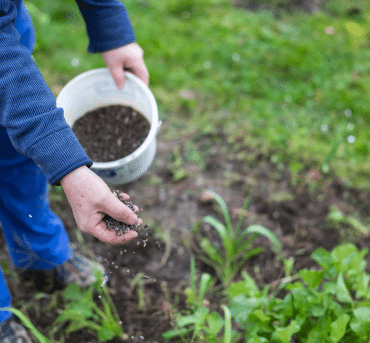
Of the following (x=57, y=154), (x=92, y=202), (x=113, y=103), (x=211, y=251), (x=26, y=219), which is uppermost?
(x=57, y=154)

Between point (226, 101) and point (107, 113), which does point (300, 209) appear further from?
point (107, 113)

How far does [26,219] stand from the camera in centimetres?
131

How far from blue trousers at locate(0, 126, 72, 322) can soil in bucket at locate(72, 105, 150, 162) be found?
0.90 feet

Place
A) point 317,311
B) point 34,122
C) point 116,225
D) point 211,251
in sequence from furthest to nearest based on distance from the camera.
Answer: point 211,251 → point 317,311 → point 116,225 → point 34,122

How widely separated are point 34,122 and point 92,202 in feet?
0.82

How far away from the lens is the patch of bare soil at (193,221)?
1.58m

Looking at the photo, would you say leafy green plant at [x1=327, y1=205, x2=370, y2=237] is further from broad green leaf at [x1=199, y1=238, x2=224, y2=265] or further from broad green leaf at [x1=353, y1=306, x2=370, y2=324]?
broad green leaf at [x1=353, y1=306, x2=370, y2=324]

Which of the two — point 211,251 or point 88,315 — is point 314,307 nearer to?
point 211,251

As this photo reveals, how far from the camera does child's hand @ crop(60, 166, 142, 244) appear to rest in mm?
888

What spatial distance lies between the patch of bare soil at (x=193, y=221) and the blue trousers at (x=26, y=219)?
0.24m

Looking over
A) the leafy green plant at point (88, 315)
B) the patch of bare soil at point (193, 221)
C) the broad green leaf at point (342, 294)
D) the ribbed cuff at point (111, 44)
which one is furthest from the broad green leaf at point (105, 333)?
the ribbed cuff at point (111, 44)

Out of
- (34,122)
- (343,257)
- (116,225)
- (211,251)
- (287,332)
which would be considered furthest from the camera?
(211,251)

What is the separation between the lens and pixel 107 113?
1599 mm

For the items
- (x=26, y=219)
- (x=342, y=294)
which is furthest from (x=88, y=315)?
(x=342, y=294)
